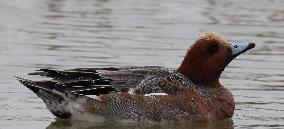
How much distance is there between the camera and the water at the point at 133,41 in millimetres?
12375

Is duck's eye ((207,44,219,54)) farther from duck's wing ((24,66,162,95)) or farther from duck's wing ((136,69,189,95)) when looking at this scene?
duck's wing ((24,66,162,95))

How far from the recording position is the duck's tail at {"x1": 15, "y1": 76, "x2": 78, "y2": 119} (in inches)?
448

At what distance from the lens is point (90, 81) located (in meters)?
11.5

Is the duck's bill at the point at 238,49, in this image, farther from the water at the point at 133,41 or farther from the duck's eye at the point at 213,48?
the water at the point at 133,41

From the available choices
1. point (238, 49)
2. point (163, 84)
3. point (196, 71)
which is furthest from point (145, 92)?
point (238, 49)

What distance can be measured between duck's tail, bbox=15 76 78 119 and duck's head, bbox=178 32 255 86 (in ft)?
5.09

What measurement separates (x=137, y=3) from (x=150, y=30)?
13.8 ft

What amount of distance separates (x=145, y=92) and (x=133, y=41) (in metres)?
5.66

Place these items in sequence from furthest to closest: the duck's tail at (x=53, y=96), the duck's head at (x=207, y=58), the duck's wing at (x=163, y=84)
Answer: the duck's head at (x=207, y=58), the duck's wing at (x=163, y=84), the duck's tail at (x=53, y=96)

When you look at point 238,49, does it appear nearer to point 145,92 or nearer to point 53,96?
point 145,92

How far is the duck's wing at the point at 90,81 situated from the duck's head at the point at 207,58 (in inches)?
25.2

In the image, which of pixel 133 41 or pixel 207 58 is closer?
pixel 207 58

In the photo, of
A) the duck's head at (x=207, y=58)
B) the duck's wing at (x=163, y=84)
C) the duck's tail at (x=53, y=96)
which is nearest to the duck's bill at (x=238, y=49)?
the duck's head at (x=207, y=58)

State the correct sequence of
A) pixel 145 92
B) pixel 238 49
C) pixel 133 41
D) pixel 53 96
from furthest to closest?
1. pixel 133 41
2. pixel 238 49
3. pixel 145 92
4. pixel 53 96
